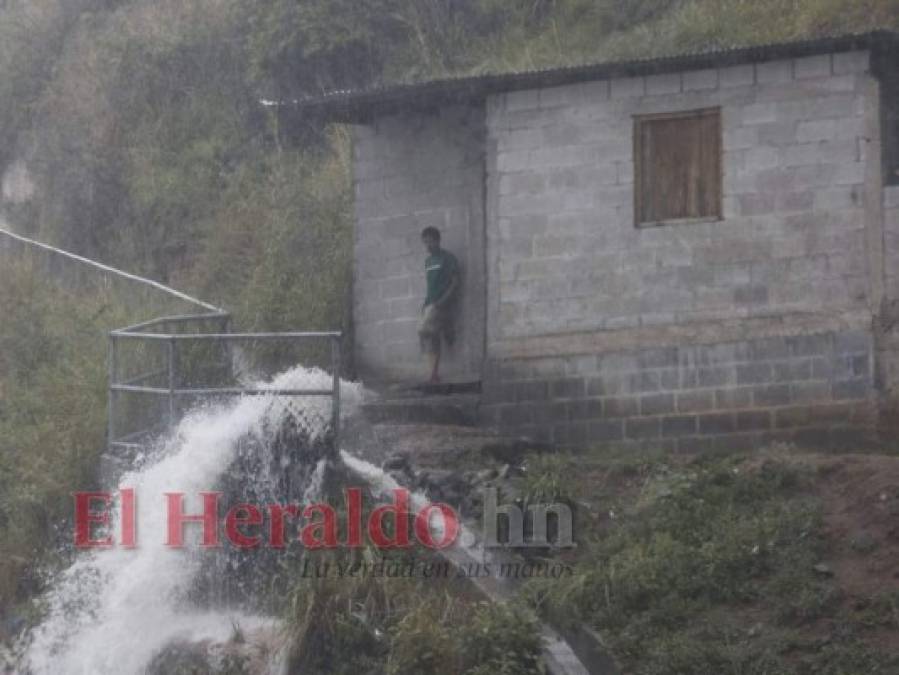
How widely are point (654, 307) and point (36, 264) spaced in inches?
406

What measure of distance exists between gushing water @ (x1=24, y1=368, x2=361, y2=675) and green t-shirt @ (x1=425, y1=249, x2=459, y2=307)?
9.31 feet

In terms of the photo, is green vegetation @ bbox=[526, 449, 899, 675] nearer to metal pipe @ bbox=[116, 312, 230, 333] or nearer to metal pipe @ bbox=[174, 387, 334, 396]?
metal pipe @ bbox=[174, 387, 334, 396]

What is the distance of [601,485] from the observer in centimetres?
1352

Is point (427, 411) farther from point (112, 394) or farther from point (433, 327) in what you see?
point (112, 394)

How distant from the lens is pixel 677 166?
15.1 m

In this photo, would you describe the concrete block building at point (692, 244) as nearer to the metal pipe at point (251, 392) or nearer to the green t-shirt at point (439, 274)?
the green t-shirt at point (439, 274)

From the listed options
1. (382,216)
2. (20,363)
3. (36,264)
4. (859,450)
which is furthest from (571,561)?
(36,264)

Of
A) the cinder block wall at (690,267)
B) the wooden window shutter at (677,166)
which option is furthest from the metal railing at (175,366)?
the wooden window shutter at (677,166)

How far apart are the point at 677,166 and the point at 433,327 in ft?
10.3

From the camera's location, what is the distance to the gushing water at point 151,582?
12.9 meters

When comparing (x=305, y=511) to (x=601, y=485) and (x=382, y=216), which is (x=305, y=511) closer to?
(x=601, y=485)

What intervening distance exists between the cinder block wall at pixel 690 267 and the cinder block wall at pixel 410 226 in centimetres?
92

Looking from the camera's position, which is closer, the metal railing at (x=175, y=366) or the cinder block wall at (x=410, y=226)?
the metal railing at (x=175, y=366)

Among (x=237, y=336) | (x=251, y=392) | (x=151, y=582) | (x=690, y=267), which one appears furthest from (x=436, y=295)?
(x=151, y=582)
